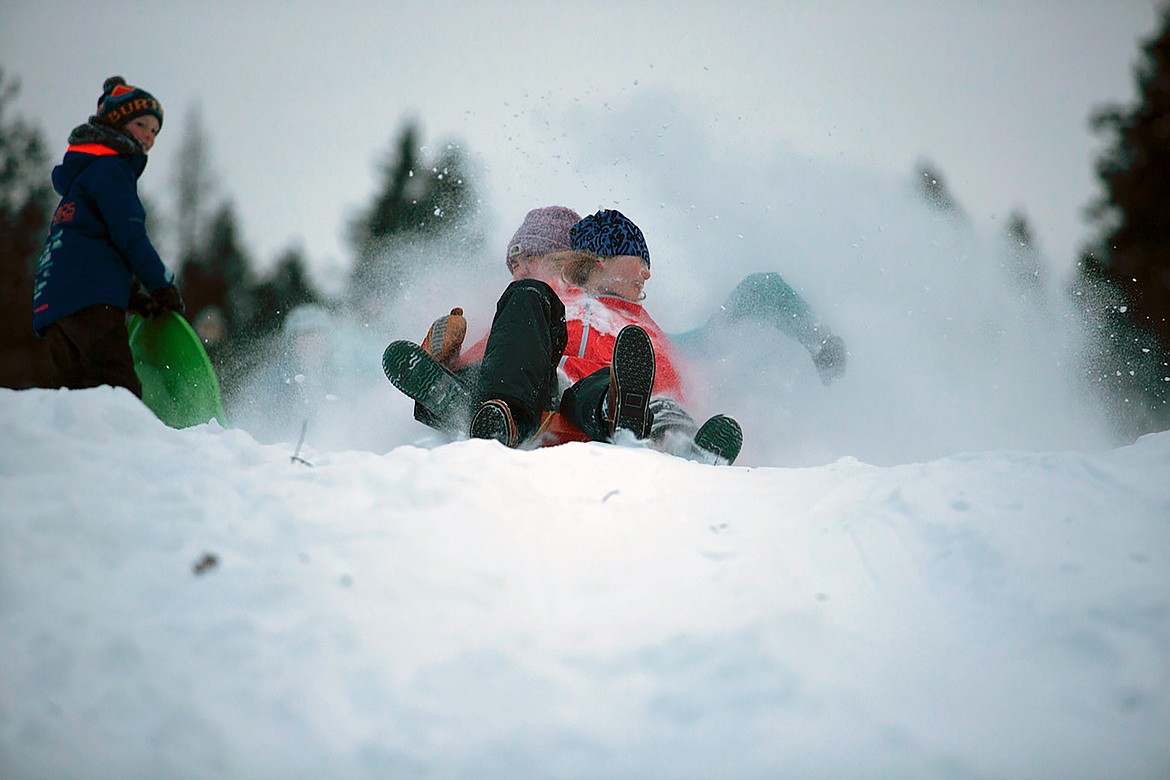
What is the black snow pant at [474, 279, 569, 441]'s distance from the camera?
2.75m

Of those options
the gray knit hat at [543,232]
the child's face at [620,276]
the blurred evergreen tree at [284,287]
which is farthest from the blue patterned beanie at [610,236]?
the blurred evergreen tree at [284,287]

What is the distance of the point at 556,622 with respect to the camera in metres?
1.45

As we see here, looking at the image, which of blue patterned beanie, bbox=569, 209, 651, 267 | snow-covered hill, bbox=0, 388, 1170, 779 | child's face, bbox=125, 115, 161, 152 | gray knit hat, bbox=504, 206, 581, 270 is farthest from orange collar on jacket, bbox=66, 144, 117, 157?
blue patterned beanie, bbox=569, 209, 651, 267

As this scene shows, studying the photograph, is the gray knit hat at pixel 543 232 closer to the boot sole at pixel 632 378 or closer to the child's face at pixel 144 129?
the boot sole at pixel 632 378

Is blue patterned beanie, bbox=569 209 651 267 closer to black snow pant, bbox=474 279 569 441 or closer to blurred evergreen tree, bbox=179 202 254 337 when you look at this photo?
black snow pant, bbox=474 279 569 441

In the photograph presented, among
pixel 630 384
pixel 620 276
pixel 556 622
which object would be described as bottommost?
pixel 556 622

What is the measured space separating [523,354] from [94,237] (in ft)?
5.54

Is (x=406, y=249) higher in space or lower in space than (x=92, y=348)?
higher

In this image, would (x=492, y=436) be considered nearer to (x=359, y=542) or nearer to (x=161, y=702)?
(x=359, y=542)

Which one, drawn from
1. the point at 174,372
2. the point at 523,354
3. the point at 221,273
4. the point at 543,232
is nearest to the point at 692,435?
the point at 523,354

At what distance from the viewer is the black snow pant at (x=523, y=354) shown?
2.75 metres

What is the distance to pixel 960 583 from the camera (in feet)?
5.12

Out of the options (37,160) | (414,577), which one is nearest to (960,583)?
(414,577)

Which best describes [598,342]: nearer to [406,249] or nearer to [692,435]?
[692,435]
